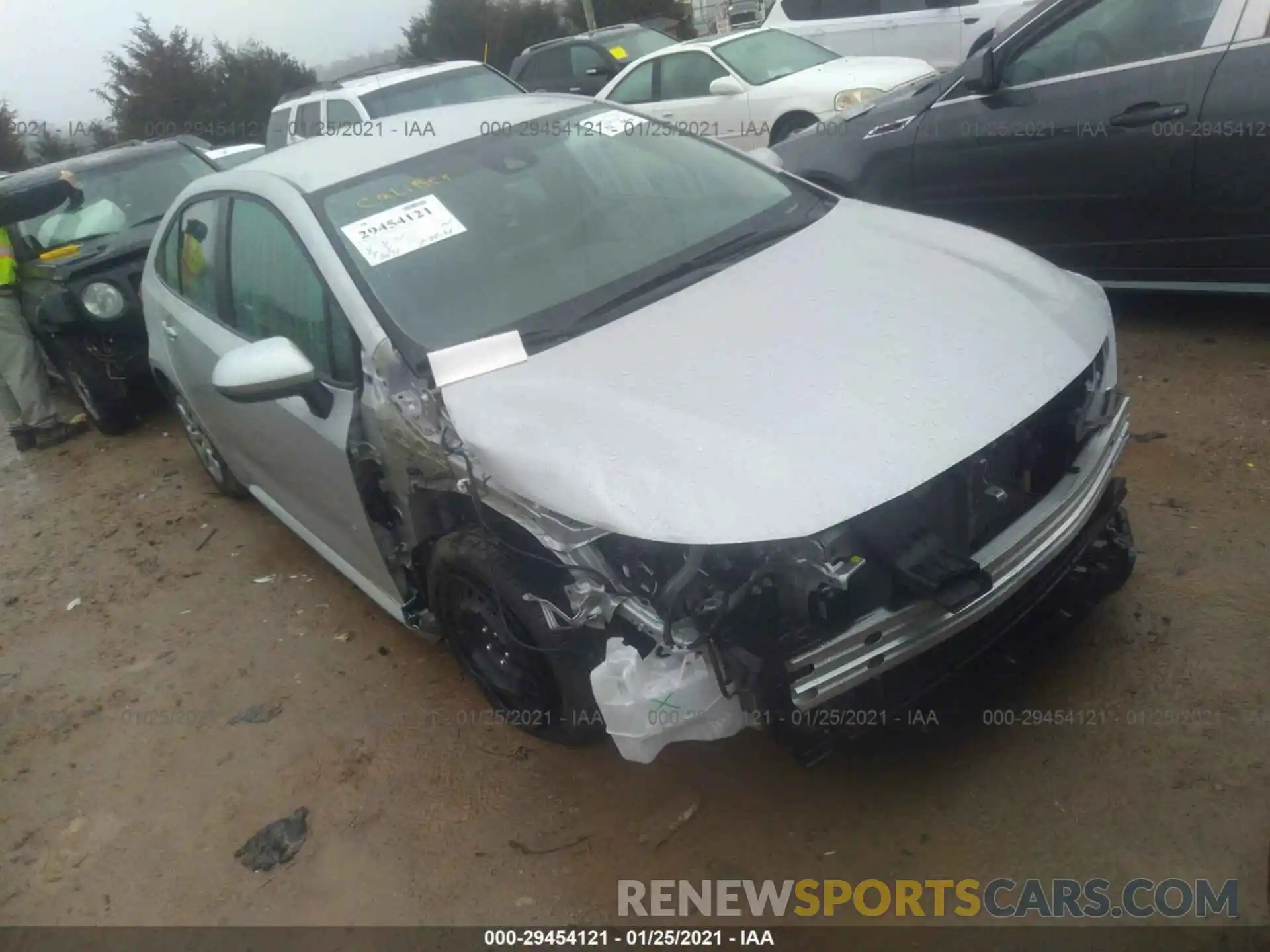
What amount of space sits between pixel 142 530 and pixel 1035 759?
173 inches

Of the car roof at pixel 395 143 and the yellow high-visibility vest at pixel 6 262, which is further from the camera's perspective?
the yellow high-visibility vest at pixel 6 262

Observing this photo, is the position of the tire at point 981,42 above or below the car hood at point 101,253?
above

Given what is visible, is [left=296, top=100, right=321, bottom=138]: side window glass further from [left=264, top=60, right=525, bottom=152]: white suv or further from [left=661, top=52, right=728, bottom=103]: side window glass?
[left=661, top=52, right=728, bottom=103]: side window glass

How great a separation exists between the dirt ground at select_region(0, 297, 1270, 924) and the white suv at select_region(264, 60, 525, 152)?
6.15m

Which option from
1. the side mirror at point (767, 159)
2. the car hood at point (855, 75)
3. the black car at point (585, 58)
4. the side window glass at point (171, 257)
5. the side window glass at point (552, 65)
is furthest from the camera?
the side window glass at point (552, 65)

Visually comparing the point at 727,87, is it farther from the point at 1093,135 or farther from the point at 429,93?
the point at 1093,135

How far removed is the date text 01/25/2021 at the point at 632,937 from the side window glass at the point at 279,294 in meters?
1.56

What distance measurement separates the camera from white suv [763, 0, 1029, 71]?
910 centimetres

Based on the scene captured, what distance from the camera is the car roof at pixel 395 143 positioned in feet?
10.6

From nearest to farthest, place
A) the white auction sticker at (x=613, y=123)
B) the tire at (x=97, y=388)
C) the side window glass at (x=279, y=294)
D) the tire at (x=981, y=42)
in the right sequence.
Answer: the side window glass at (x=279, y=294) → the white auction sticker at (x=613, y=123) → the tire at (x=981, y=42) → the tire at (x=97, y=388)

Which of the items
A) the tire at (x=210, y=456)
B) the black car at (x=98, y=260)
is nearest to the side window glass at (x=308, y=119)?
the black car at (x=98, y=260)

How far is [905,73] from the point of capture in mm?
7570

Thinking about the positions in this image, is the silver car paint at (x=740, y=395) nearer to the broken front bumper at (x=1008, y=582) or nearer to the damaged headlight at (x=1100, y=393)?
the damaged headlight at (x=1100, y=393)

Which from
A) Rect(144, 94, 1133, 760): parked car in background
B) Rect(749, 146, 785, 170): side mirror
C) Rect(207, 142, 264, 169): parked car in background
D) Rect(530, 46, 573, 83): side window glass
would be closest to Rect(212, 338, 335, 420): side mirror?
Rect(144, 94, 1133, 760): parked car in background
